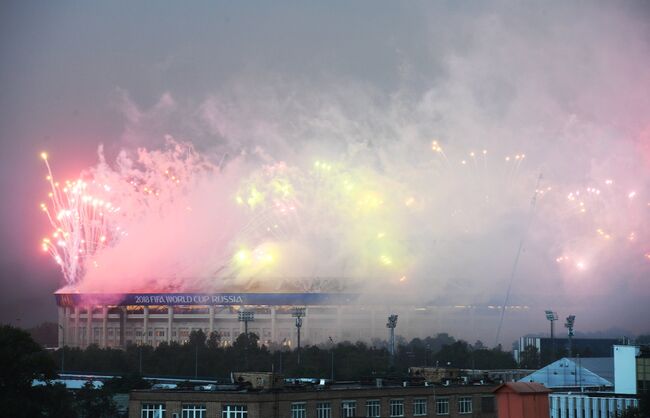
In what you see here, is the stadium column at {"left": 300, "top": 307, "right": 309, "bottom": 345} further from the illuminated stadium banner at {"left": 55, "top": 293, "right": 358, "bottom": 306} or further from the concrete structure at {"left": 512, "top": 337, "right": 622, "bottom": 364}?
the concrete structure at {"left": 512, "top": 337, "right": 622, "bottom": 364}

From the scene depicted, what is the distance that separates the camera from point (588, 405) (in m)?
65.4

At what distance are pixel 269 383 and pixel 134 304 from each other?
107495 mm

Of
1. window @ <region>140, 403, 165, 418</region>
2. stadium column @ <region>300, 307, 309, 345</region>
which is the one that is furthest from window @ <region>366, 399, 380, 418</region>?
Answer: stadium column @ <region>300, 307, 309, 345</region>

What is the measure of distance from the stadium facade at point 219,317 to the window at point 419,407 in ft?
258

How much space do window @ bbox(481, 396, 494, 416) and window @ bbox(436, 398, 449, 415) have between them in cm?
250

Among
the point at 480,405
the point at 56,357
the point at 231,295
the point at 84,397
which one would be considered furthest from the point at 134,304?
the point at 480,405

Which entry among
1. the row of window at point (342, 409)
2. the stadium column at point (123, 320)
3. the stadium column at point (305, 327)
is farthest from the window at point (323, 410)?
the stadium column at point (123, 320)

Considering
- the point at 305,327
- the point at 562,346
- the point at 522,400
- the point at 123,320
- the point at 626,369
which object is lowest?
the point at 522,400

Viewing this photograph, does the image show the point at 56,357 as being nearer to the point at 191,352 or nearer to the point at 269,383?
the point at 191,352

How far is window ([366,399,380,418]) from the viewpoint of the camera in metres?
A: 60.9

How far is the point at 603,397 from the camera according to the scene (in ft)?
216

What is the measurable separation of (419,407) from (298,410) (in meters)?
8.20

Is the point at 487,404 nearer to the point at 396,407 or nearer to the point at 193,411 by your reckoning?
the point at 396,407

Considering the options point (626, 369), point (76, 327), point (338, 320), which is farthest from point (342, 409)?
point (76, 327)
